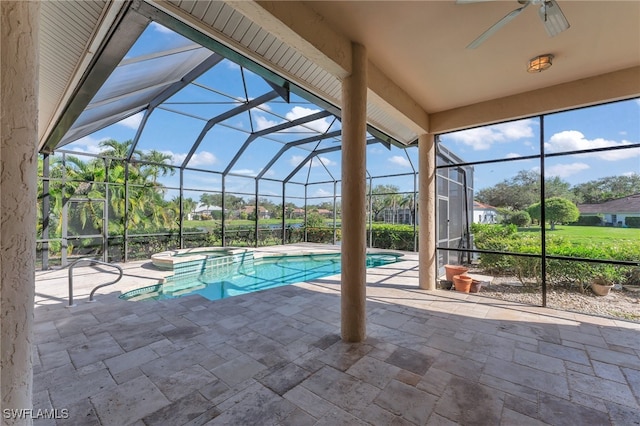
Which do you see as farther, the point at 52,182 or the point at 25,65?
the point at 52,182

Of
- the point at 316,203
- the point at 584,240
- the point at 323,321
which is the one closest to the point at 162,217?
the point at 316,203

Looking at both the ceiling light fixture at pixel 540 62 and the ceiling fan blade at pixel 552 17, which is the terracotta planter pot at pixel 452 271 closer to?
the ceiling light fixture at pixel 540 62

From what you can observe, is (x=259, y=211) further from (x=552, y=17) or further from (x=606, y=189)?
(x=552, y=17)

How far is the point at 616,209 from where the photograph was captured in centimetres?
513

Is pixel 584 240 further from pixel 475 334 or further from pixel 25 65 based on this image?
pixel 25 65

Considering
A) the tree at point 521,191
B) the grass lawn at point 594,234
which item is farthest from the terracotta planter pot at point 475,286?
the tree at point 521,191

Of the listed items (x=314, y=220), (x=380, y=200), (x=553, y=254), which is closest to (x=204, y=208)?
(x=314, y=220)

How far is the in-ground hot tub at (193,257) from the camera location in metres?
7.73

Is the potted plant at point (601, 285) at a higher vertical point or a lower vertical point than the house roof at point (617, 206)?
lower

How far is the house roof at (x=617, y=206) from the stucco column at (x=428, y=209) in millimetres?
3213

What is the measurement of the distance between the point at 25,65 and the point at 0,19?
18 centimetres

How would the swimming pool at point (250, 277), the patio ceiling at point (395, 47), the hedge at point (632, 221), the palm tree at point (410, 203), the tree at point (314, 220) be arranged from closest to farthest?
the patio ceiling at point (395, 47), the hedge at point (632, 221), the swimming pool at point (250, 277), the palm tree at point (410, 203), the tree at point (314, 220)

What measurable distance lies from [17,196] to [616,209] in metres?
8.06

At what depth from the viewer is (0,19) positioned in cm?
117
